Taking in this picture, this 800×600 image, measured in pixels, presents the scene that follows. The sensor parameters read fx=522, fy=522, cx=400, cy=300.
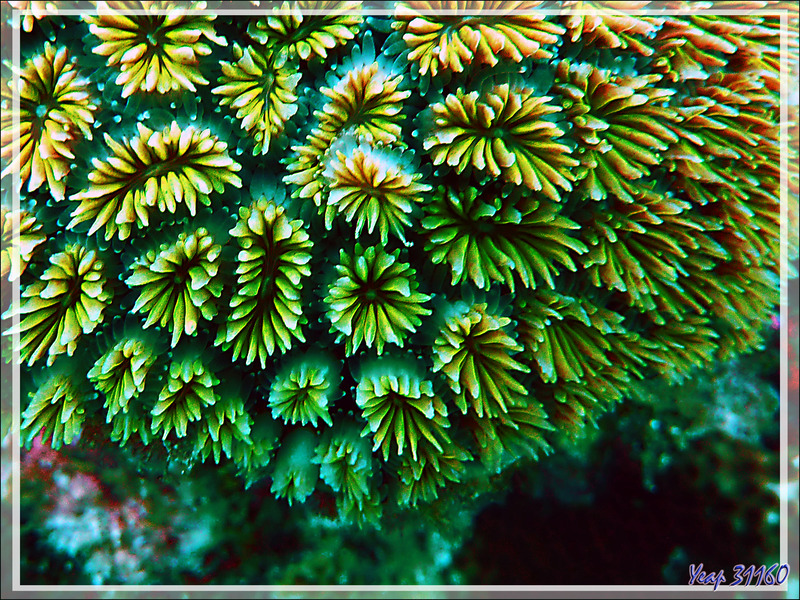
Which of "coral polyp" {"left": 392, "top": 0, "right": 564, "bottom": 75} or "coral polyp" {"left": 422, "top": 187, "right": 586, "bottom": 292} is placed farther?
"coral polyp" {"left": 422, "top": 187, "right": 586, "bottom": 292}

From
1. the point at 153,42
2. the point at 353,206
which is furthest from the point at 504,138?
the point at 153,42

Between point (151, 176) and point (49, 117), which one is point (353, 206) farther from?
point (49, 117)

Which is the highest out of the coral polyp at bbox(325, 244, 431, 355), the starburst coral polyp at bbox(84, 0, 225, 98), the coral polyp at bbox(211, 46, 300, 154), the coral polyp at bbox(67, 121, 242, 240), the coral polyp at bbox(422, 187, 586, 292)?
the starburst coral polyp at bbox(84, 0, 225, 98)

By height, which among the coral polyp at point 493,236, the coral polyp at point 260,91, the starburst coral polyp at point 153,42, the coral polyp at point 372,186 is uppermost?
the starburst coral polyp at point 153,42

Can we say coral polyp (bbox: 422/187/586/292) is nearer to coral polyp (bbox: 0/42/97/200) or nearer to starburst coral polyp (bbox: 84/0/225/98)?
starburst coral polyp (bbox: 84/0/225/98)

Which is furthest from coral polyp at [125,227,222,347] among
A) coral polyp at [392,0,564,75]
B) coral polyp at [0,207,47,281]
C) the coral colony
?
coral polyp at [392,0,564,75]

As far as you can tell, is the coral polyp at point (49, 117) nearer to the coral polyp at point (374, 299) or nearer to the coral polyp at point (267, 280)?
the coral polyp at point (267, 280)

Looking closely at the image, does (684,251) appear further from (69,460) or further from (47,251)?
(69,460)

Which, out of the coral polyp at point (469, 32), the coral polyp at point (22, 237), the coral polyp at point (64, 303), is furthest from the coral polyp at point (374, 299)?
the coral polyp at point (22, 237)
